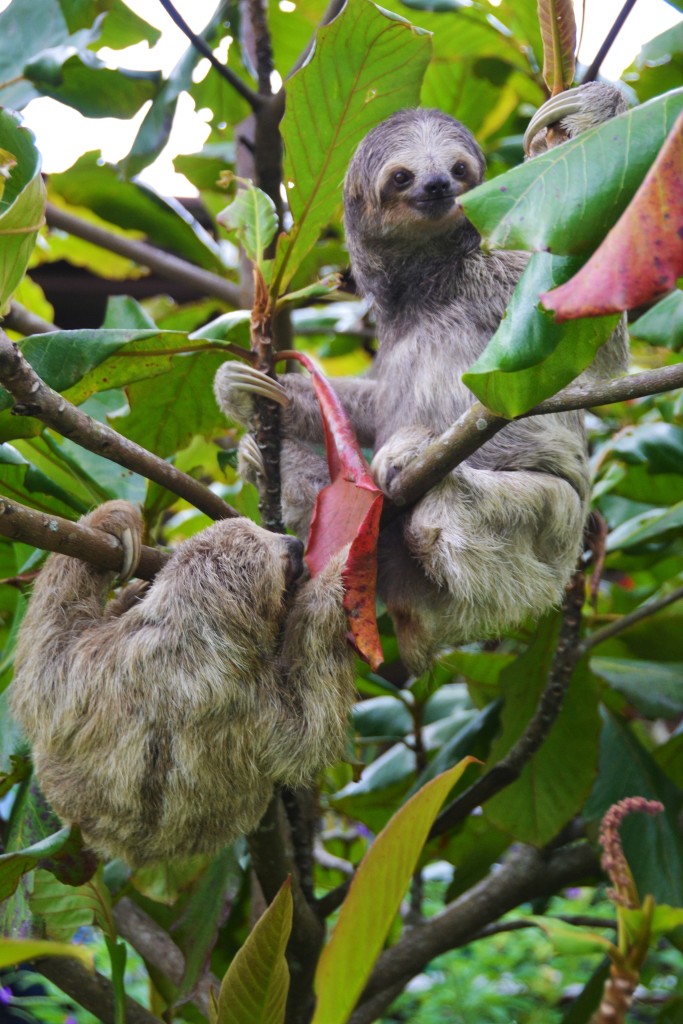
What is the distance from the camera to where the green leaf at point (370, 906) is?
158 cm

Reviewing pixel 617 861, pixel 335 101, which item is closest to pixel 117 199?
pixel 335 101

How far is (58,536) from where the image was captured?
5.47ft

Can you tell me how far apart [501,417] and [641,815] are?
1.60m

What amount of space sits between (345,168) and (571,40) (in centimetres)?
58

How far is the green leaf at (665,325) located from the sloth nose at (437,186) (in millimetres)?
613

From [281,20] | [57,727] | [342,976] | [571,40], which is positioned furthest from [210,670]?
[281,20]

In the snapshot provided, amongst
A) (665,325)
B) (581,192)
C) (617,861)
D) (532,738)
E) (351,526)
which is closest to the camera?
(581,192)

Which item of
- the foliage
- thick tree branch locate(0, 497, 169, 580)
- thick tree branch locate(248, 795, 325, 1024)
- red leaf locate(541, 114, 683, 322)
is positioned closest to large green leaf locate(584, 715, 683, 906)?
the foliage

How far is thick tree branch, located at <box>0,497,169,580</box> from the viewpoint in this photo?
158 cm

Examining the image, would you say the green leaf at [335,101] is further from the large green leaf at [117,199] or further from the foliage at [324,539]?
the large green leaf at [117,199]

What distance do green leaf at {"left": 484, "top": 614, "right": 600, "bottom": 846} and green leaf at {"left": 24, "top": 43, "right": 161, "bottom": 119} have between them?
2088mm

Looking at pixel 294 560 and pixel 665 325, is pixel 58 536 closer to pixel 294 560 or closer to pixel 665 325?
pixel 294 560

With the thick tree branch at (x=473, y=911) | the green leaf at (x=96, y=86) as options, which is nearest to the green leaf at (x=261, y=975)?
the thick tree branch at (x=473, y=911)

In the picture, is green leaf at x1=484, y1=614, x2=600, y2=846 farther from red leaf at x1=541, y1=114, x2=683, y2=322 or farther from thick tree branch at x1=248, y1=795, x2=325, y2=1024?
red leaf at x1=541, y1=114, x2=683, y2=322
